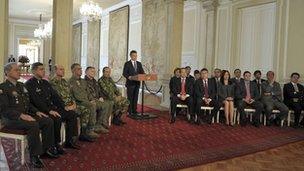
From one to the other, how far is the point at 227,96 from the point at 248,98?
0.45m

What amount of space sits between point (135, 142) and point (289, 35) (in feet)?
15.7

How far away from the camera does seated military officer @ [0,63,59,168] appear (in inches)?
147

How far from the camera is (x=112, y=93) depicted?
6.20 metres

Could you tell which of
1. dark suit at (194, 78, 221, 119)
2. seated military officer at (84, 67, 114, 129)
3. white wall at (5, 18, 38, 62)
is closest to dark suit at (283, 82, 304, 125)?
dark suit at (194, 78, 221, 119)

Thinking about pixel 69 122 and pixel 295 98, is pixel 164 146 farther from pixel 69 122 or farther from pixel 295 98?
pixel 295 98

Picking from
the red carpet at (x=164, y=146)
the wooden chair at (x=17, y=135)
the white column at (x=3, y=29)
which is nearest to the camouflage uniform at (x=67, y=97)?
the red carpet at (x=164, y=146)

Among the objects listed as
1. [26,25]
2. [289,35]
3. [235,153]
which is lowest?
[235,153]

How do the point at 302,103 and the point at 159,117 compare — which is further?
the point at 159,117

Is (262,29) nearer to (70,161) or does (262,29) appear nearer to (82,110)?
(82,110)

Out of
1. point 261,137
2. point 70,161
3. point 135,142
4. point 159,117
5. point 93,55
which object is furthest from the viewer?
point 93,55

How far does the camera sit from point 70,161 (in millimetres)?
4016

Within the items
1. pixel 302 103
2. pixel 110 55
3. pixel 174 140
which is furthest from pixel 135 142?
pixel 110 55

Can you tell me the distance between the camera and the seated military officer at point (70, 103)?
4852mm

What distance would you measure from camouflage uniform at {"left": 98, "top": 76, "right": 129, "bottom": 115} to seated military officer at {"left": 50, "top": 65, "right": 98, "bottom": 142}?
928mm
